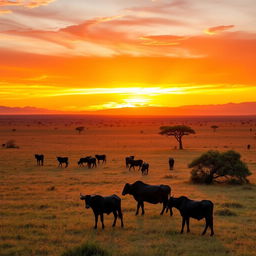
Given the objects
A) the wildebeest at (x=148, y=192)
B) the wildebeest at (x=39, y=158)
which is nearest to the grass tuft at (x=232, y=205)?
the wildebeest at (x=148, y=192)

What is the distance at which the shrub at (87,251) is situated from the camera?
10492mm

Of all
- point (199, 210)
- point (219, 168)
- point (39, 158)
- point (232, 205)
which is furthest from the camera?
point (39, 158)

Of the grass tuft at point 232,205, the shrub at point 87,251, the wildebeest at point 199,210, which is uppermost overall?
the wildebeest at point 199,210

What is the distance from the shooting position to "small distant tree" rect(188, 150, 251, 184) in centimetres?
2588

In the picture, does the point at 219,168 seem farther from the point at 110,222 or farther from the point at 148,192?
the point at 110,222

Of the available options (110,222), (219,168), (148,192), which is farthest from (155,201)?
(219,168)

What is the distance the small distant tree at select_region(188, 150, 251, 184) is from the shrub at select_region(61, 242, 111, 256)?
16702 millimetres

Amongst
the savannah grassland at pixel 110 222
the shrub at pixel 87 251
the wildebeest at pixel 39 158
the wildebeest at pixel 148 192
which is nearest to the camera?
the shrub at pixel 87 251

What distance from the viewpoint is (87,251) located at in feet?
34.6

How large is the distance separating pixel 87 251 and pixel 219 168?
18222 mm

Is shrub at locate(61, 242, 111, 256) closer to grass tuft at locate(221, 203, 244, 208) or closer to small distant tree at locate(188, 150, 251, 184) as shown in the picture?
grass tuft at locate(221, 203, 244, 208)

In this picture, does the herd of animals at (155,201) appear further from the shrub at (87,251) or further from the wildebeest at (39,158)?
the wildebeest at (39,158)

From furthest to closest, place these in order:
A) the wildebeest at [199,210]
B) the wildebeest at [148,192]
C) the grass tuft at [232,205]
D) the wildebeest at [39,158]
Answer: the wildebeest at [39,158] < the grass tuft at [232,205] < the wildebeest at [148,192] < the wildebeest at [199,210]

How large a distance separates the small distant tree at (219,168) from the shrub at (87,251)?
16702 millimetres
